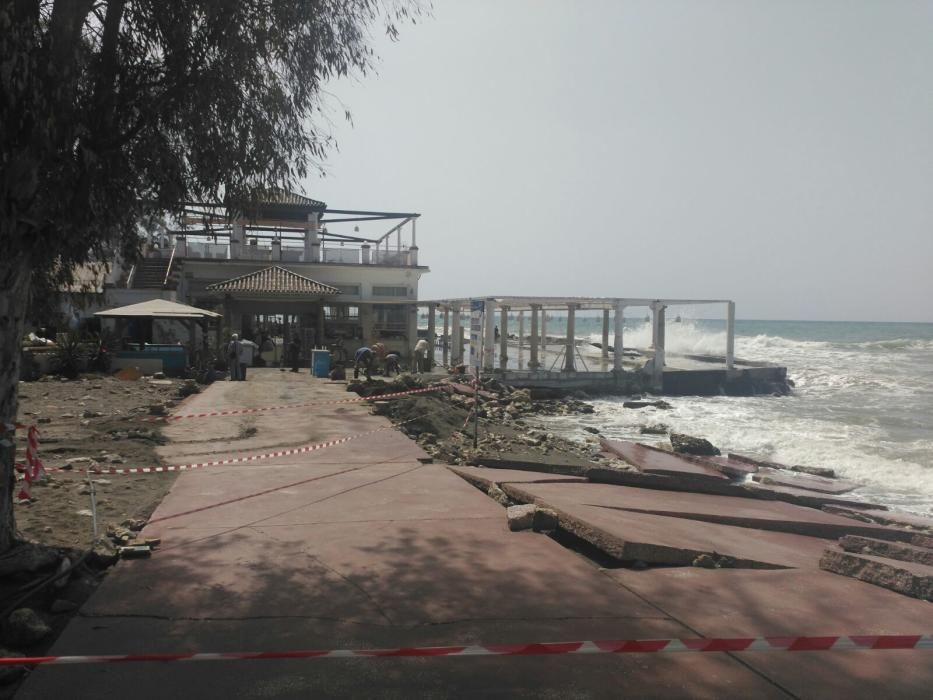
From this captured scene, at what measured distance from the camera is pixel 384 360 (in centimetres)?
2400

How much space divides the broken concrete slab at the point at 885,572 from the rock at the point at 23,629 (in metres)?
5.03

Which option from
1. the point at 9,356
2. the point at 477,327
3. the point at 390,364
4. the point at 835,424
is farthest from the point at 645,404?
the point at 9,356

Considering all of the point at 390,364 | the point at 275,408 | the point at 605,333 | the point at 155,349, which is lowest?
the point at 275,408

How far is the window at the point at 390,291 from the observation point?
107ft

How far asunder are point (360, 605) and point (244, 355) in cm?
1882

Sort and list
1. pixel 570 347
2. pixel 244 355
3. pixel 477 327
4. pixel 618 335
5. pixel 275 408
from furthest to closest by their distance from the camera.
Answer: pixel 618 335
pixel 570 347
pixel 244 355
pixel 275 408
pixel 477 327

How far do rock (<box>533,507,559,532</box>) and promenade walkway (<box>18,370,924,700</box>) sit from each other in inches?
8.9

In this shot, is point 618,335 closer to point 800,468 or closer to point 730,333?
point 730,333

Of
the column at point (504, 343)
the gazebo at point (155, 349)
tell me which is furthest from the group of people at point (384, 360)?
the gazebo at point (155, 349)

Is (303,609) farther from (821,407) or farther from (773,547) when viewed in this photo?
(821,407)

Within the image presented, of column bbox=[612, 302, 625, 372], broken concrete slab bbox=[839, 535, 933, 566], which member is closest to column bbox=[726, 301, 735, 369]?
column bbox=[612, 302, 625, 372]

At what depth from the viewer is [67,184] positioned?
444 cm

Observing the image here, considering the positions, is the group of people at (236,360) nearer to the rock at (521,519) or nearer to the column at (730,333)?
the rock at (521,519)

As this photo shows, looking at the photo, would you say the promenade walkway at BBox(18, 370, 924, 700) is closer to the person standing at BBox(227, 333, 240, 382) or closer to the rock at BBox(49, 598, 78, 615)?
the rock at BBox(49, 598, 78, 615)
